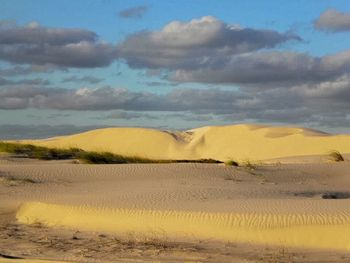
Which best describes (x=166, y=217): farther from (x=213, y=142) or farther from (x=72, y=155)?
(x=213, y=142)

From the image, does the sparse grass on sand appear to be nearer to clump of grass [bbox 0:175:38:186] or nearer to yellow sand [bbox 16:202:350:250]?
clump of grass [bbox 0:175:38:186]

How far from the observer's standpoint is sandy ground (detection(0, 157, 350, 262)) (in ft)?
34.0

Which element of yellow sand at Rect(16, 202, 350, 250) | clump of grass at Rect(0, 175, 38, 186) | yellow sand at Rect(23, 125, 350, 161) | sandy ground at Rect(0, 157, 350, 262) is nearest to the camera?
sandy ground at Rect(0, 157, 350, 262)

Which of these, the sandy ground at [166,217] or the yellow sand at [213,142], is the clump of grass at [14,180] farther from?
the yellow sand at [213,142]

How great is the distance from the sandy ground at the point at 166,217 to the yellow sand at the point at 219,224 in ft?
0.06

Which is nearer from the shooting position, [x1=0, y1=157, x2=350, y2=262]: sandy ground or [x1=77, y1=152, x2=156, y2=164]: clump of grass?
[x1=0, y1=157, x2=350, y2=262]: sandy ground

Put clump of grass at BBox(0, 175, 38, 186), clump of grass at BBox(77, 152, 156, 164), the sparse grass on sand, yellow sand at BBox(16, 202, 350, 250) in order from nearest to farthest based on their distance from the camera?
yellow sand at BBox(16, 202, 350, 250) < clump of grass at BBox(0, 175, 38, 186) < clump of grass at BBox(77, 152, 156, 164) < the sparse grass on sand

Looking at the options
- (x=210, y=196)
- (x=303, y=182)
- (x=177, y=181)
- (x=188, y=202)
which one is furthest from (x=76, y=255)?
(x=303, y=182)

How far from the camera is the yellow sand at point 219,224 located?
Result: 1123 centimetres

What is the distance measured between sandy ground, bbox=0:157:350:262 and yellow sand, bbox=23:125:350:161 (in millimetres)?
30426

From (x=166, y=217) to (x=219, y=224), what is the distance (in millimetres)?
1165

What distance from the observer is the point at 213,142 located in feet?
196

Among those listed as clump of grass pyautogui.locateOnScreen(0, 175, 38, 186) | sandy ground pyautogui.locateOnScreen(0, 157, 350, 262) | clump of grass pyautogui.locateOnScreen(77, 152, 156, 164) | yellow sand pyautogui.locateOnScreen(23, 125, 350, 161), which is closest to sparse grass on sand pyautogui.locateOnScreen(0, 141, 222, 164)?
clump of grass pyautogui.locateOnScreen(77, 152, 156, 164)

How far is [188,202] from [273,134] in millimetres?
44707
